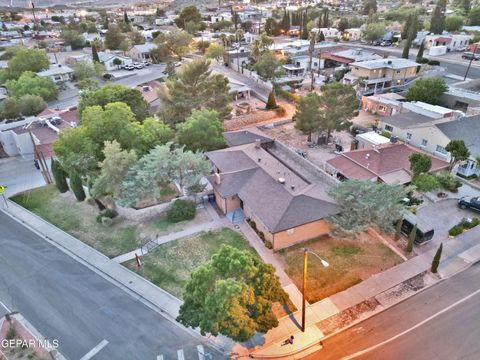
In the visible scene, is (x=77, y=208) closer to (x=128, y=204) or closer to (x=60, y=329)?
(x=128, y=204)

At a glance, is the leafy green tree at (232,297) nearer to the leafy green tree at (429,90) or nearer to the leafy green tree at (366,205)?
the leafy green tree at (366,205)

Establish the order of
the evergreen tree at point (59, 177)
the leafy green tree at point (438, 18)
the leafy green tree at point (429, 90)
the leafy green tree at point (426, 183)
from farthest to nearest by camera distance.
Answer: the leafy green tree at point (438, 18)
the leafy green tree at point (429, 90)
the evergreen tree at point (59, 177)
the leafy green tree at point (426, 183)

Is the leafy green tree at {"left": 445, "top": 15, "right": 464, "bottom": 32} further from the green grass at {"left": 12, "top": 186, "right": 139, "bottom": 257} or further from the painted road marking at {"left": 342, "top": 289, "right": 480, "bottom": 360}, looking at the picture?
the green grass at {"left": 12, "top": 186, "right": 139, "bottom": 257}

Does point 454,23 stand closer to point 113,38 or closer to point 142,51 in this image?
point 142,51

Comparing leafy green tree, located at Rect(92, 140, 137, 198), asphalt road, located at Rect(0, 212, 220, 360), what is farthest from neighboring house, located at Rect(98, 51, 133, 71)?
asphalt road, located at Rect(0, 212, 220, 360)

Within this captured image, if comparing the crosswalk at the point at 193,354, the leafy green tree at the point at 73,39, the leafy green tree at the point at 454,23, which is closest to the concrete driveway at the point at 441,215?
the crosswalk at the point at 193,354

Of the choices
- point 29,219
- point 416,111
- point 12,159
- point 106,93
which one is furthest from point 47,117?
point 416,111
